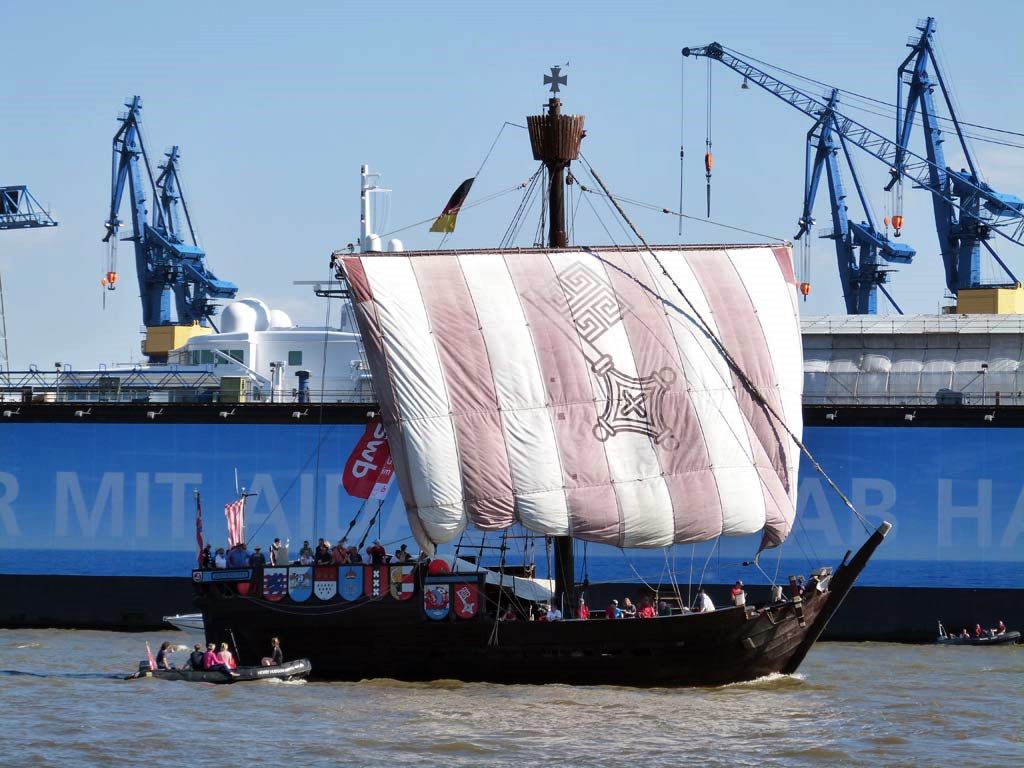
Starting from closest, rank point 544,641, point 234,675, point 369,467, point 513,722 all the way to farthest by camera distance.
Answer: point 513,722, point 544,641, point 234,675, point 369,467

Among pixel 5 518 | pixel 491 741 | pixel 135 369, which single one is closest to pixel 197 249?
pixel 135 369

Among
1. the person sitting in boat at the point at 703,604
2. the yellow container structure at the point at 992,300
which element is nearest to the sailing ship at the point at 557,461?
the person sitting in boat at the point at 703,604

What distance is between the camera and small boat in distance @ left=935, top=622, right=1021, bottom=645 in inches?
1809

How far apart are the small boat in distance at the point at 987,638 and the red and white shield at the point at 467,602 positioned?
55.4 feet

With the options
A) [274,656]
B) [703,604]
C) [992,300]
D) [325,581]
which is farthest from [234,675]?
[992,300]

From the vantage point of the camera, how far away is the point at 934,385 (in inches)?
2130

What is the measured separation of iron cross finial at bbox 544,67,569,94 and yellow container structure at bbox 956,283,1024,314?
97.0 feet

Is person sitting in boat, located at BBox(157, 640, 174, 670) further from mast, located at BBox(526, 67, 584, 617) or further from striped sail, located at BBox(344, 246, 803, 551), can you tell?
mast, located at BBox(526, 67, 584, 617)

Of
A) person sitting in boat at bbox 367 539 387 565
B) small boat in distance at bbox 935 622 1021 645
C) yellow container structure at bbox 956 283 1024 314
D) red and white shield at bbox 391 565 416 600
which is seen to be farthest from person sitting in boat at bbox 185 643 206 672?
yellow container structure at bbox 956 283 1024 314

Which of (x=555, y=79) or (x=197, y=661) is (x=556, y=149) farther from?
(x=197, y=661)

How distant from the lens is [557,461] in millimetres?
36938

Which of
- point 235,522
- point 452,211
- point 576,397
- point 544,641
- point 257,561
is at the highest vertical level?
point 452,211

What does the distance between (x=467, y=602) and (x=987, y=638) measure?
17472 millimetres

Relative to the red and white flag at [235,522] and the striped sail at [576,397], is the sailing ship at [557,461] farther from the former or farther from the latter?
the red and white flag at [235,522]
